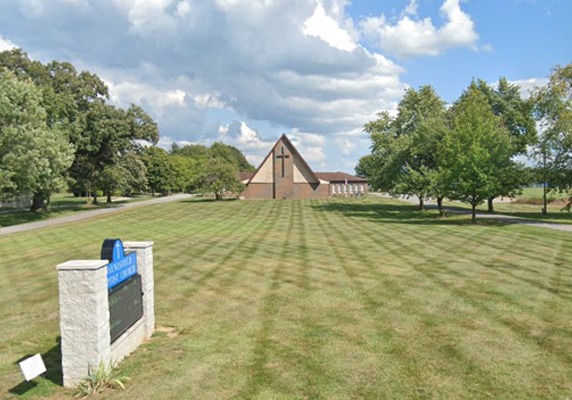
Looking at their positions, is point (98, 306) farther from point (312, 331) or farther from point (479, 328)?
point (479, 328)

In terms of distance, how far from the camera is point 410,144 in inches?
1706

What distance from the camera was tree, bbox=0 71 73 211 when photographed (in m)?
30.5

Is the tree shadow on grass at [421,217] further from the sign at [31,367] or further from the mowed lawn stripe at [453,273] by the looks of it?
the sign at [31,367]

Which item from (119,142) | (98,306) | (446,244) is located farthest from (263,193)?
(98,306)

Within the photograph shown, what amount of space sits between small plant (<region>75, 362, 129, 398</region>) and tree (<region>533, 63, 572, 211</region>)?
127ft

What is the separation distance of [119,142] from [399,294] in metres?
45.3

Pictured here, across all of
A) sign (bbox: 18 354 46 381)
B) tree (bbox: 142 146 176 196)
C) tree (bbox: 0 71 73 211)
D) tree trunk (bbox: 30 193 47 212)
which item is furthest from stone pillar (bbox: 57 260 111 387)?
tree (bbox: 142 146 176 196)

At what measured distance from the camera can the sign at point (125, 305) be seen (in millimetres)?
6723

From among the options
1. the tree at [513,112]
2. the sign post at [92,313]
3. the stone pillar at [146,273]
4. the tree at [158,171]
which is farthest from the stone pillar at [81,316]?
the tree at [158,171]

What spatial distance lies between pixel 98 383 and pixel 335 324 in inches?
180

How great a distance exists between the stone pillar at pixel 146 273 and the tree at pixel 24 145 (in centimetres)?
2679

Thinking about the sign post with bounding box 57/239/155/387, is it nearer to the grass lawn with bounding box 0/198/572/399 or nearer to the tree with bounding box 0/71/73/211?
the grass lawn with bounding box 0/198/572/399

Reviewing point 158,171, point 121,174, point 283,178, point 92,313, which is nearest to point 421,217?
point 121,174

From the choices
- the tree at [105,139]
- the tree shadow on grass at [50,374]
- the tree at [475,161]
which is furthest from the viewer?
the tree at [105,139]
